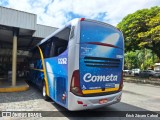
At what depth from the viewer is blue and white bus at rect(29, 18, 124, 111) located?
559 centimetres

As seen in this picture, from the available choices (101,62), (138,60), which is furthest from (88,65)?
(138,60)

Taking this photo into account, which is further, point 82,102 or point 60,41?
point 60,41

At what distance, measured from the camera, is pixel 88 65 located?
5770 millimetres

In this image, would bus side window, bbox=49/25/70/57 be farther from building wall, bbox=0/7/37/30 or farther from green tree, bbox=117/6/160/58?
green tree, bbox=117/6/160/58

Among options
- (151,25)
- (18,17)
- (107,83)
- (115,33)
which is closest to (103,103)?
(107,83)

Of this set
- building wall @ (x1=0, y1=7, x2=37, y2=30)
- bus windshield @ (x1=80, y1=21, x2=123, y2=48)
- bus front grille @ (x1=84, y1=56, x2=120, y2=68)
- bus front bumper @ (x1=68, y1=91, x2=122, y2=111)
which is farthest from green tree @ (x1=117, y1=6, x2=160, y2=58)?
bus front bumper @ (x1=68, y1=91, x2=122, y2=111)

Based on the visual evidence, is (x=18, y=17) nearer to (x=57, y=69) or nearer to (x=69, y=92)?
(x=57, y=69)

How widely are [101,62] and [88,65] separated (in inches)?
22.2

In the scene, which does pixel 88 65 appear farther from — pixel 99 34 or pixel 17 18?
pixel 17 18

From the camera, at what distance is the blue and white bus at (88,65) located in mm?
5590

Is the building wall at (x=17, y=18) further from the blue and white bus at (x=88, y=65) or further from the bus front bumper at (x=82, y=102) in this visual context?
the bus front bumper at (x=82, y=102)

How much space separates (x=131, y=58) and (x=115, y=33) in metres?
50.0

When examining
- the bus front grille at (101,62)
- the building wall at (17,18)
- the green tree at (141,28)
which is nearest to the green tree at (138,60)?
the green tree at (141,28)

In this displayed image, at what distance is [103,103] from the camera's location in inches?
238
